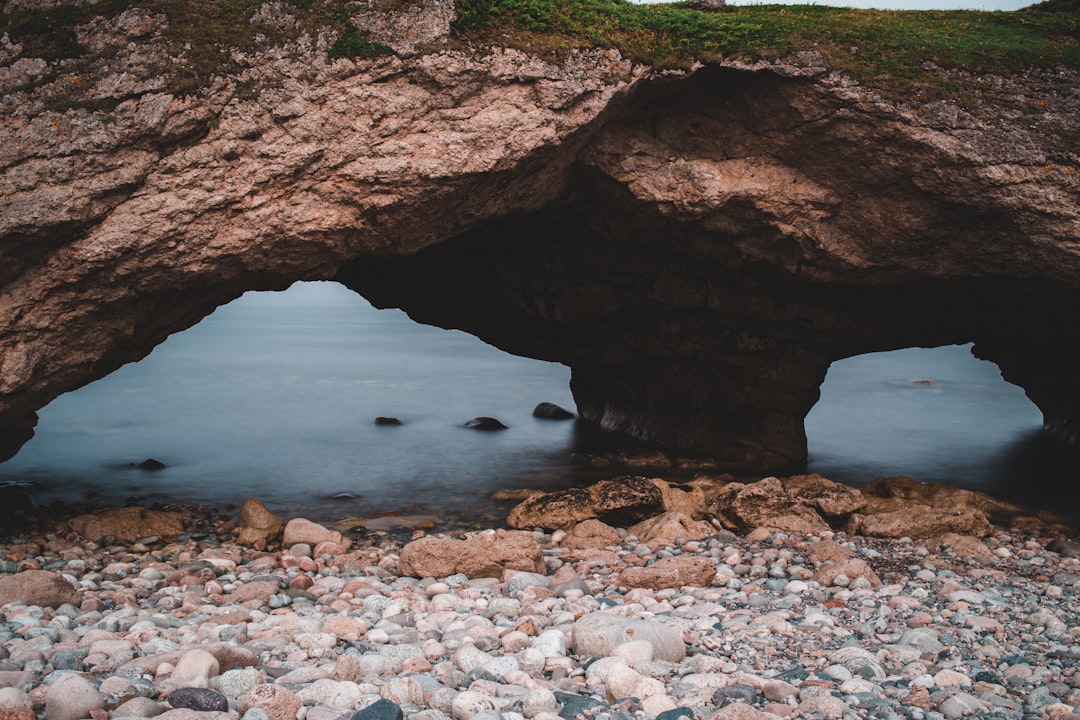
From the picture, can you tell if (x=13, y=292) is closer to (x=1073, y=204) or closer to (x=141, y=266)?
(x=141, y=266)

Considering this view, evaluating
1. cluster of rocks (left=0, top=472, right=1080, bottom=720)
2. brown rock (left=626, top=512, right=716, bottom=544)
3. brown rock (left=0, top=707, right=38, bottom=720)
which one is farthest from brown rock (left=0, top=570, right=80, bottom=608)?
brown rock (left=626, top=512, right=716, bottom=544)

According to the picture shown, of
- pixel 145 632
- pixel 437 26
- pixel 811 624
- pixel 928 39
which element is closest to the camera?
pixel 145 632

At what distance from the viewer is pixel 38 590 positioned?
6.89m

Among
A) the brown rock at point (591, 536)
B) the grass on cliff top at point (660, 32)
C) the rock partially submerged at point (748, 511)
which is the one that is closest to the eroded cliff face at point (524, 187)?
the grass on cliff top at point (660, 32)

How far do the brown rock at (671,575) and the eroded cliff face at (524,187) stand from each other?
5.11 m

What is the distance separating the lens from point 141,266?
9.29 meters

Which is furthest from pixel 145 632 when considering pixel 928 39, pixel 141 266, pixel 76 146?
pixel 928 39

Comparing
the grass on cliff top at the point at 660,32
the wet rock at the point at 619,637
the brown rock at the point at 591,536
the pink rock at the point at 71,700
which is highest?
the grass on cliff top at the point at 660,32

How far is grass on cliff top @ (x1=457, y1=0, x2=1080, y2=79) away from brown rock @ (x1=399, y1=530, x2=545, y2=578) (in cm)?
604

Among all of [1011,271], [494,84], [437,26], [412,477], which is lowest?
[412,477]

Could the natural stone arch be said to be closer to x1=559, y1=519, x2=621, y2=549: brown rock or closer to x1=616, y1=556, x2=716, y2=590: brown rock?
x1=559, y1=519, x2=621, y2=549: brown rock

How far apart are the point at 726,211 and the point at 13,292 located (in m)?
9.17

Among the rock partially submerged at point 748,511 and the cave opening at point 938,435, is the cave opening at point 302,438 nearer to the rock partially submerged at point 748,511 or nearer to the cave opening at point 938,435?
the rock partially submerged at point 748,511

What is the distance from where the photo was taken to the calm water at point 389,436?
15.1 m
